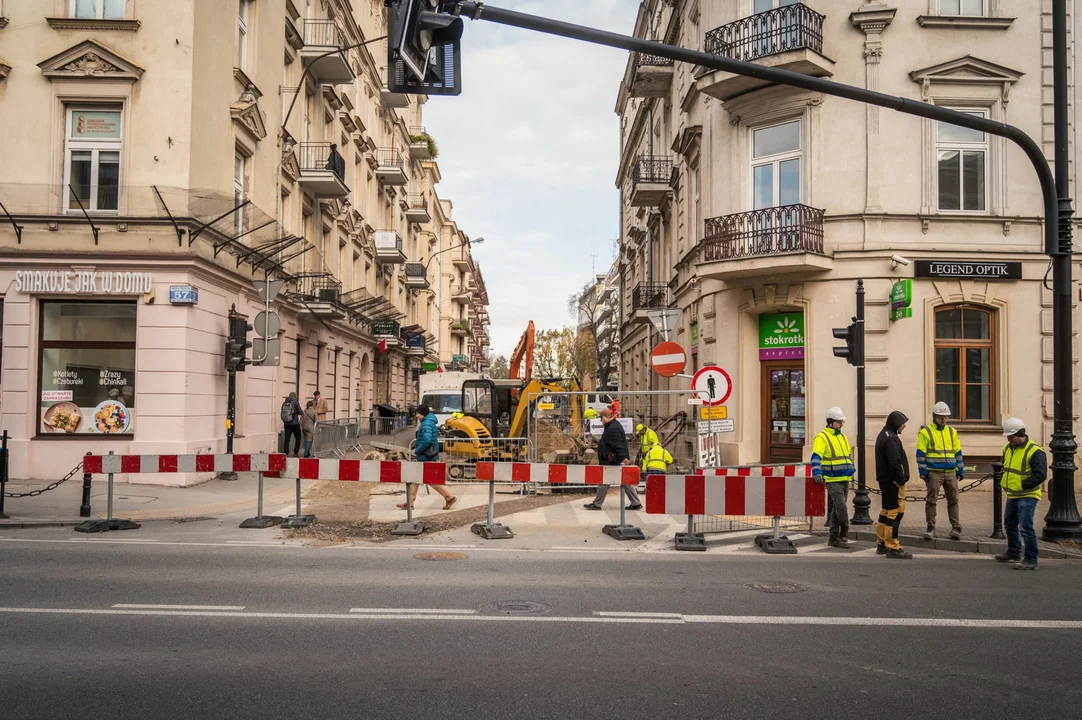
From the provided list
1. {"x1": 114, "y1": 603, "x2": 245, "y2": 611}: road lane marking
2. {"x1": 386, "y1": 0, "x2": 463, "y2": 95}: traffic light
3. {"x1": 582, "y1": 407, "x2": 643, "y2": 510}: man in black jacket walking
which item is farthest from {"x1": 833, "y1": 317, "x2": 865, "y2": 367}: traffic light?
{"x1": 114, "y1": 603, "x2": 245, "y2": 611}: road lane marking

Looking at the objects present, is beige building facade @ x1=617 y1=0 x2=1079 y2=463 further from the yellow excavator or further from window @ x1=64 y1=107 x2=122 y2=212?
window @ x1=64 y1=107 x2=122 y2=212

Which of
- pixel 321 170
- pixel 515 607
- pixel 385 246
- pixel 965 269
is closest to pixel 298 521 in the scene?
pixel 515 607

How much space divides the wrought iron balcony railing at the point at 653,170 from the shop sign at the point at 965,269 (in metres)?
9.80

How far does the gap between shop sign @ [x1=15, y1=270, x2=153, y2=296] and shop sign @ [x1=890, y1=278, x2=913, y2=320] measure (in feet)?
Answer: 48.3

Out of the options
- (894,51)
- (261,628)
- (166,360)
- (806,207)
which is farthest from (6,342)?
(894,51)

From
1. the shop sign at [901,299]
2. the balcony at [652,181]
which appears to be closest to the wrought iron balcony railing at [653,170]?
the balcony at [652,181]

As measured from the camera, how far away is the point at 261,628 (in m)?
6.52

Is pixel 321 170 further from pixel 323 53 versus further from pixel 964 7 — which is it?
pixel 964 7

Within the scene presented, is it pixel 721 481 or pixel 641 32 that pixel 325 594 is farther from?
pixel 641 32

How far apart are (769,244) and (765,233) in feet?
0.80

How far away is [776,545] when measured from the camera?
35.3 feet

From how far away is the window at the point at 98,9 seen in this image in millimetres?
16953

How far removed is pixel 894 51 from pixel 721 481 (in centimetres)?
1153

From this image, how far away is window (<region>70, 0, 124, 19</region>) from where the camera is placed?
17.0m
